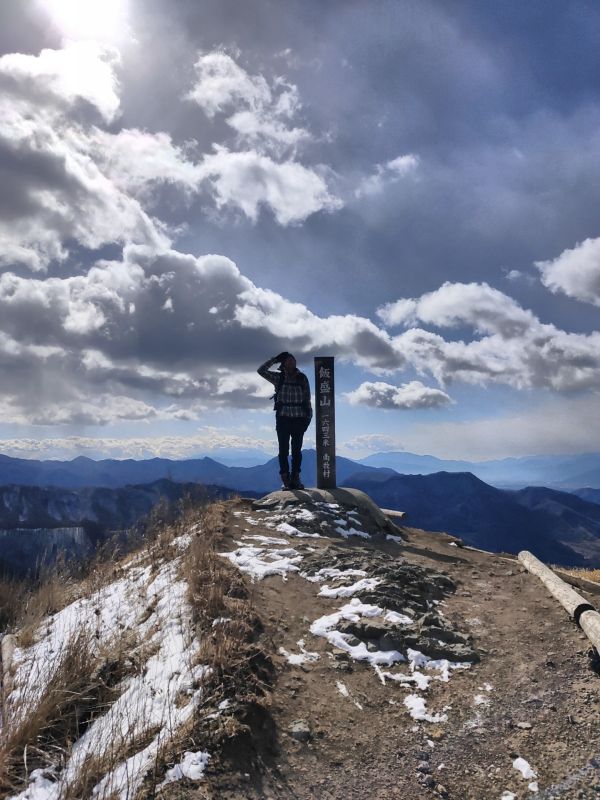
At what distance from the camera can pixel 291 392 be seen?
13594 mm

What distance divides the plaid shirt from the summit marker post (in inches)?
52.9

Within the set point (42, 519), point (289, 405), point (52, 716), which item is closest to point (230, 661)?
point (52, 716)

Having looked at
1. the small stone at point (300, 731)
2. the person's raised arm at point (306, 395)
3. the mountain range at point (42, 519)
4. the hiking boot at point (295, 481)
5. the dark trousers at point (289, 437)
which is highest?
the person's raised arm at point (306, 395)

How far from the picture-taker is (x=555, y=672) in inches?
220

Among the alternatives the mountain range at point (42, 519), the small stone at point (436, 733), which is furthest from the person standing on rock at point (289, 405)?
A: the mountain range at point (42, 519)

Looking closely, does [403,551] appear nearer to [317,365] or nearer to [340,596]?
[340,596]

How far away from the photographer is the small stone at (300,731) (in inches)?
179

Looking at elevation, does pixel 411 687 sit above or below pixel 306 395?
below

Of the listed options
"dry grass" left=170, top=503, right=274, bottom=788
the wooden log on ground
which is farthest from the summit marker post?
"dry grass" left=170, top=503, right=274, bottom=788

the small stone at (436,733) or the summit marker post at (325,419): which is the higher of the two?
the summit marker post at (325,419)

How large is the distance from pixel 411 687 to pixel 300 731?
159 centimetres

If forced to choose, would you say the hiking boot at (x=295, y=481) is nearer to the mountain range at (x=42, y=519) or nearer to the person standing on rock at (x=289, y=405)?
the person standing on rock at (x=289, y=405)

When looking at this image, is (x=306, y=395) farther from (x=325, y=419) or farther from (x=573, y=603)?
(x=573, y=603)

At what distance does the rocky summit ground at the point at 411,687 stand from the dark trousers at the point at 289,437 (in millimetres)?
4595
